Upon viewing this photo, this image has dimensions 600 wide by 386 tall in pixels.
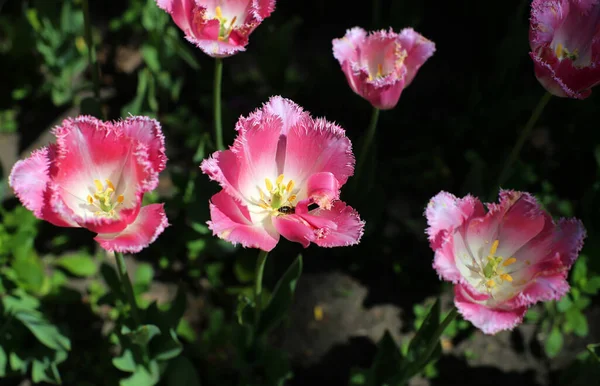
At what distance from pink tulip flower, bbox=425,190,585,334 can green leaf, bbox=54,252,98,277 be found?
1409 millimetres

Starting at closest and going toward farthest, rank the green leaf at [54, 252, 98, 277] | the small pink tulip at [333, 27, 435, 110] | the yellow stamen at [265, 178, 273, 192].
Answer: the yellow stamen at [265, 178, 273, 192], the small pink tulip at [333, 27, 435, 110], the green leaf at [54, 252, 98, 277]

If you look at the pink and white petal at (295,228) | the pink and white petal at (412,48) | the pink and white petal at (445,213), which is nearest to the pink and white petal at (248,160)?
the pink and white petal at (295,228)

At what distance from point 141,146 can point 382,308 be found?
4.28ft

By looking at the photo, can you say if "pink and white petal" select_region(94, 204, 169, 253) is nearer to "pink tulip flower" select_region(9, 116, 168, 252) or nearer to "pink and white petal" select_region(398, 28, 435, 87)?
"pink tulip flower" select_region(9, 116, 168, 252)

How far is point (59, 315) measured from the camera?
2.22 metres

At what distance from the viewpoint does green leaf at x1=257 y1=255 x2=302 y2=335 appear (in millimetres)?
1710

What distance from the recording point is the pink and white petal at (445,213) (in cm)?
133

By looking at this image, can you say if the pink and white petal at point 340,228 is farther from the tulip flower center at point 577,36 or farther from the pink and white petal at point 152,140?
the tulip flower center at point 577,36

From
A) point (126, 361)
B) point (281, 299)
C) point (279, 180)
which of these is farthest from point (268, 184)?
point (126, 361)

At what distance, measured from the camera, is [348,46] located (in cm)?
171

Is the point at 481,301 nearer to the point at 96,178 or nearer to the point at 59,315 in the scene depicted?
the point at 96,178

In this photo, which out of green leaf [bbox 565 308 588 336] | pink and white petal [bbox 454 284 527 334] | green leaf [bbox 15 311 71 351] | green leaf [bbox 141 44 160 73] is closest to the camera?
pink and white petal [bbox 454 284 527 334]

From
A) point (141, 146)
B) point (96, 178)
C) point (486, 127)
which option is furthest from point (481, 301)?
point (486, 127)

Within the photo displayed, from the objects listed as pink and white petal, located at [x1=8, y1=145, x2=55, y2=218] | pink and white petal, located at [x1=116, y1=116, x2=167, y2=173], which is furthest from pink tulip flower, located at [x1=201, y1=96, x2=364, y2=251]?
pink and white petal, located at [x1=8, y1=145, x2=55, y2=218]
